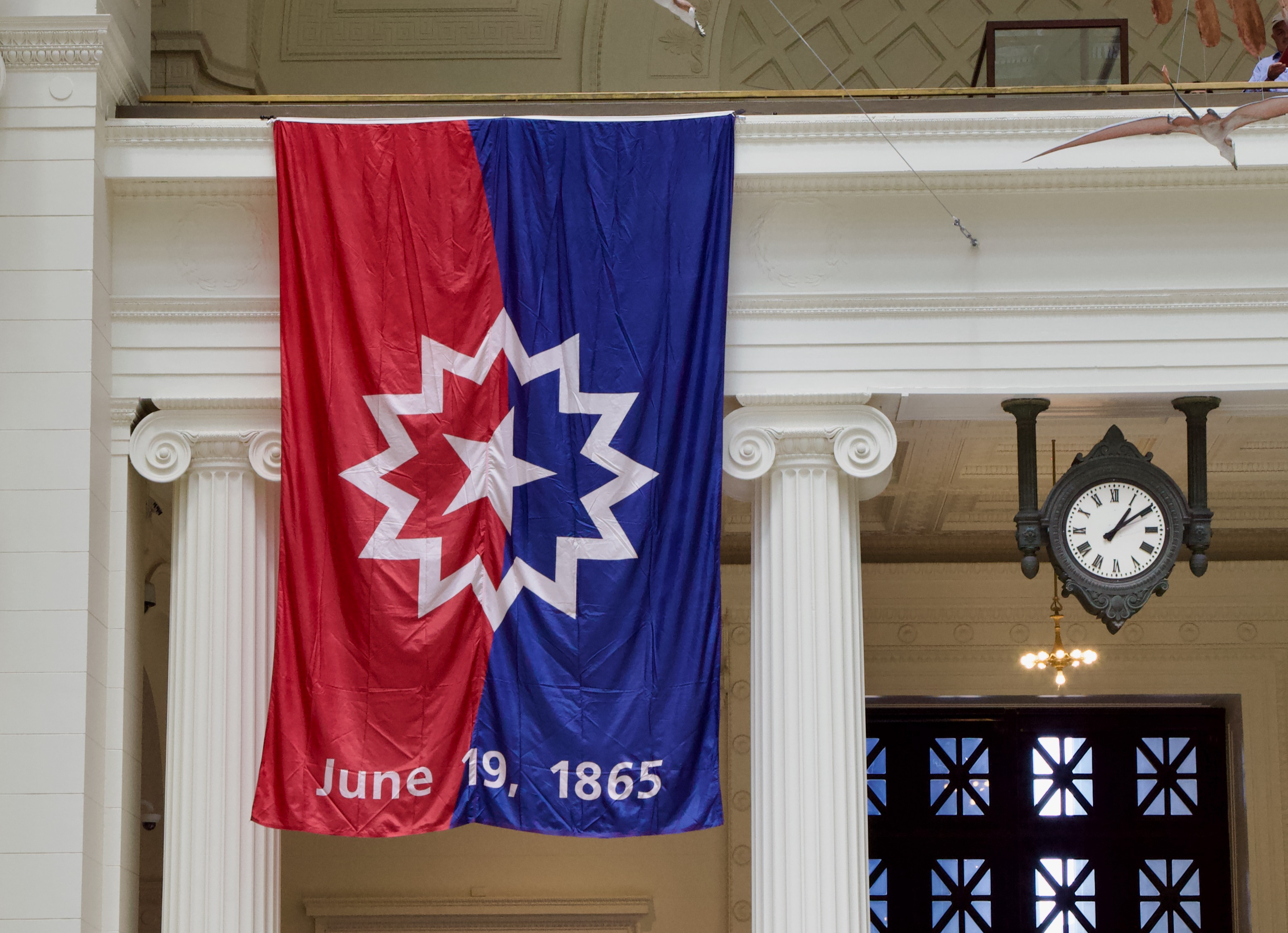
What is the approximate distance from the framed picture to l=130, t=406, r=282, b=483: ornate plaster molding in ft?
15.9

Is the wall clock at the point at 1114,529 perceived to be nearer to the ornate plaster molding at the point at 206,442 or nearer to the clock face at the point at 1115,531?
the clock face at the point at 1115,531

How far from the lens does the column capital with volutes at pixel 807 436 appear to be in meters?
10.2

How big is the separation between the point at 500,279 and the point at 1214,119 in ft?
12.4

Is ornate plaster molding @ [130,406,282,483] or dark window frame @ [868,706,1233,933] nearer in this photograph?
ornate plaster molding @ [130,406,282,483]

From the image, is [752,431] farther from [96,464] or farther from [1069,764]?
[1069,764]

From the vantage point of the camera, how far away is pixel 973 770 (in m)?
15.1

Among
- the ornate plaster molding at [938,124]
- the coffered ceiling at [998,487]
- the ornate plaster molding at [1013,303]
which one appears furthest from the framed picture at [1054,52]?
the coffered ceiling at [998,487]

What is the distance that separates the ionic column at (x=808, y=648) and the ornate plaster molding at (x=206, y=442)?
2.48 meters

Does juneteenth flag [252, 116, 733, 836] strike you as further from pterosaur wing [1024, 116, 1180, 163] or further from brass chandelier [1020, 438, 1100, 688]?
brass chandelier [1020, 438, 1100, 688]

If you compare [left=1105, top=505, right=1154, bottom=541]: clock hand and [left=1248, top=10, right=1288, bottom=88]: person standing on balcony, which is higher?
[left=1248, top=10, right=1288, bottom=88]: person standing on balcony

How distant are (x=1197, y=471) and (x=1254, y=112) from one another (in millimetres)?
2440

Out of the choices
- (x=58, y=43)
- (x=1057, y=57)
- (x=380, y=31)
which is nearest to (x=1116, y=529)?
(x=1057, y=57)

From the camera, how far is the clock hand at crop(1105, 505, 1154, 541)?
10.3 m

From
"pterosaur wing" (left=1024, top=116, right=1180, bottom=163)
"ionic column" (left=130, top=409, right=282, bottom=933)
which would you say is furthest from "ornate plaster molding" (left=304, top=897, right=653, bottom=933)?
"pterosaur wing" (left=1024, top=116, right=1180, bottom=163)
